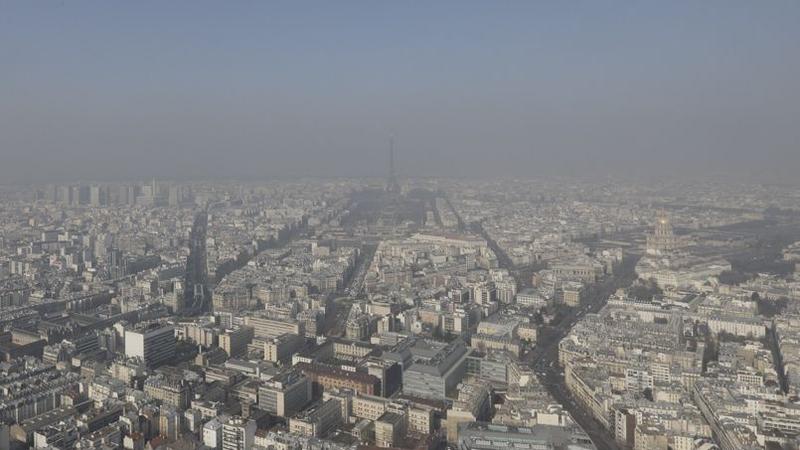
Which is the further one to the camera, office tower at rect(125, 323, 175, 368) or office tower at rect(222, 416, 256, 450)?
office tower at rect(125, 323, 175, 368)

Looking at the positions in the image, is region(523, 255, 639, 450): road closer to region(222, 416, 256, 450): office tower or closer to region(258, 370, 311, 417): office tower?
region(258, 370, 311, 417): office tower

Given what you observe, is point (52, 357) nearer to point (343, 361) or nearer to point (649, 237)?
point (343, 361)

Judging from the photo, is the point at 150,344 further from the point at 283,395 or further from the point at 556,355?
the point at 556,355

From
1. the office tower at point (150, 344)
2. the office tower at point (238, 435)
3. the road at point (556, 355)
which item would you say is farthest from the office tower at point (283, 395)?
the road at point (556, 355)

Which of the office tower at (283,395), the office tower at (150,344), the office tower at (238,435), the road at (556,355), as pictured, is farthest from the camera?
the office tower at (150,344)

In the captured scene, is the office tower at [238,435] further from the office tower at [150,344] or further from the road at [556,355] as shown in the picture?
the road at [556,355]

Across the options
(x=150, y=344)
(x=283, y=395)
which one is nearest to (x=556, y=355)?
(x=283, y=395)

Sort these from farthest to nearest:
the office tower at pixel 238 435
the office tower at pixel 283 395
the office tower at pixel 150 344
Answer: the office tower at pixel 150 344
the office tower at pixel 283 395
the office tower at pixel 238 435

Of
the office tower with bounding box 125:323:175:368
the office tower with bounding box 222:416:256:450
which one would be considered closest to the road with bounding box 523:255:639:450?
the office tower with bounding box 222:416:256:450
